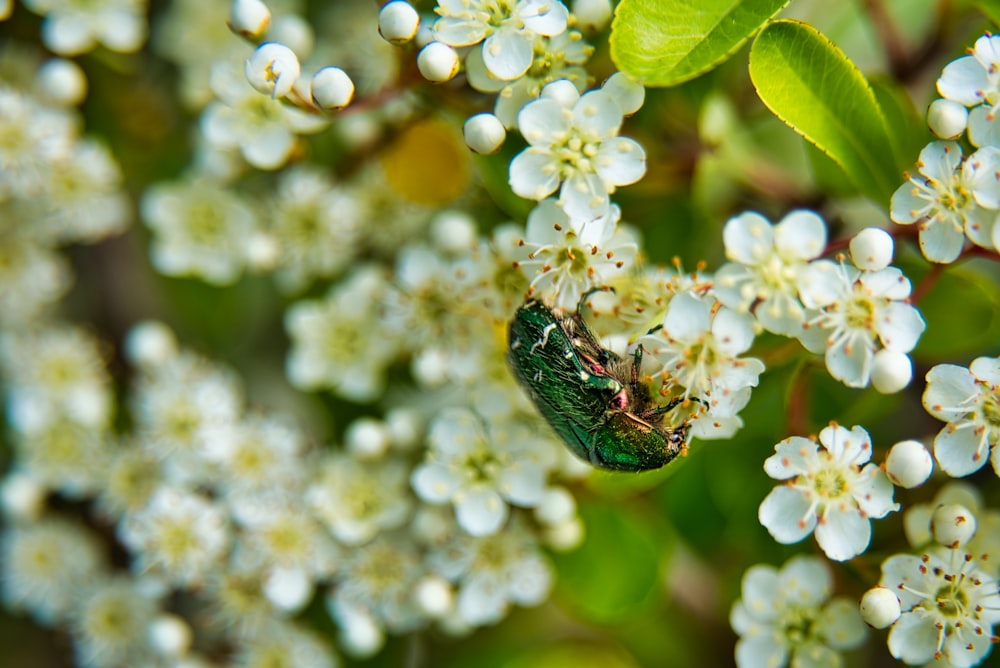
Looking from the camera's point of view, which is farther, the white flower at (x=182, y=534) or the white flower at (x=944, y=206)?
the white flower at (x=182, y=534)

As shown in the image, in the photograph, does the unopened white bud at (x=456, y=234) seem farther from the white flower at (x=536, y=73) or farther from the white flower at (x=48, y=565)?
the white flower at (x=48, y=565)

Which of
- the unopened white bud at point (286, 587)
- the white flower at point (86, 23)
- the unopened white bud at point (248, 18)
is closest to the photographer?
the unopened white bud at point (248, 18)

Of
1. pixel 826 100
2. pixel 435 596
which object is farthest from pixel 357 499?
pixel 826 100

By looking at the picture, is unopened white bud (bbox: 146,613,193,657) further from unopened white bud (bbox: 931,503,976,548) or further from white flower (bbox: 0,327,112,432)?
unopened white bud (bbox: 931,503,976,548)

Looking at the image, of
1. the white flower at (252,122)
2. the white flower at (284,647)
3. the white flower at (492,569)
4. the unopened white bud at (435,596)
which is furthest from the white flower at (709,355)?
the white flower at (284,647)

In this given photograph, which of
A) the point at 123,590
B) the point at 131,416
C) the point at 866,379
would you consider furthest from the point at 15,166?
the point at 866,379

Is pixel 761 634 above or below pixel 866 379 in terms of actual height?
below

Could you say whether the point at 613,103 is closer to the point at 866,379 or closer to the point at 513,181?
the point at 513,181

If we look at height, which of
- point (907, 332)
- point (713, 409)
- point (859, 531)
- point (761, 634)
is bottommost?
point (761, 634)
